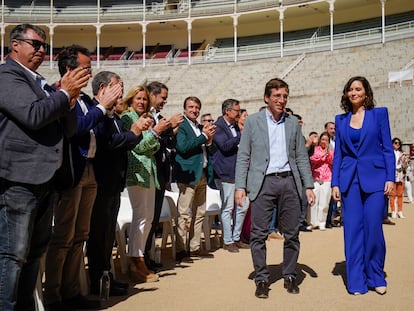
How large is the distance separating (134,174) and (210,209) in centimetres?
247

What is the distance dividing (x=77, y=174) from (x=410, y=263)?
159 inches

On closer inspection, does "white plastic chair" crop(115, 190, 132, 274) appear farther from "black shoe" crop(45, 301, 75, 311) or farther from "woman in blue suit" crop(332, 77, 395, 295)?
"woman in blue suit" crop(332, 77, 395, 295)

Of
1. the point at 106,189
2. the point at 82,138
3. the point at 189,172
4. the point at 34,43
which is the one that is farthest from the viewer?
the point at 189,172

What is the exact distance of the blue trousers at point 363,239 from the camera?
15.1 feet

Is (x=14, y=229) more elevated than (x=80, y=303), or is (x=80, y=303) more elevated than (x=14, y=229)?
(x=14, y=229)

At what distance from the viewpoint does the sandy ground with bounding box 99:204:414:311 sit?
13.6ft

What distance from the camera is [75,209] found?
3.82 m

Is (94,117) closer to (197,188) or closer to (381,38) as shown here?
(197,188)

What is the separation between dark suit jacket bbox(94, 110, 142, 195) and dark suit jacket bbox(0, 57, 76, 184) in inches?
46.4

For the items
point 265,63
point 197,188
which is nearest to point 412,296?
point 197,188

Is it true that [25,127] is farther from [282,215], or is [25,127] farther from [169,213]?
[169,213]

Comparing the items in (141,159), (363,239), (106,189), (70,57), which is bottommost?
(363,239)

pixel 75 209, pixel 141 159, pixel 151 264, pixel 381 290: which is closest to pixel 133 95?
pixel 141 159

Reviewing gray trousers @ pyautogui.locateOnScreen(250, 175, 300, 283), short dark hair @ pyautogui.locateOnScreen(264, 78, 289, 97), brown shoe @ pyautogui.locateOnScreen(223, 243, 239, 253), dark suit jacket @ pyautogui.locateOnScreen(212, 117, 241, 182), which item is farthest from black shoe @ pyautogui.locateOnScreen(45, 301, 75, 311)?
dark suit jacket @ pyautogui.locateOnScreen(212, 117, 241, 182)
